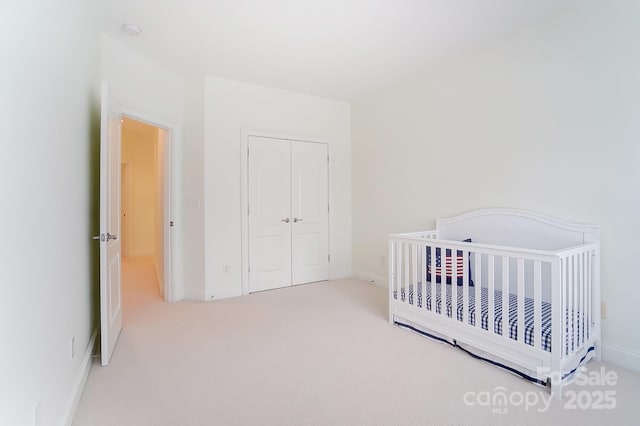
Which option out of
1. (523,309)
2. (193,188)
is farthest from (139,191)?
(523,309)

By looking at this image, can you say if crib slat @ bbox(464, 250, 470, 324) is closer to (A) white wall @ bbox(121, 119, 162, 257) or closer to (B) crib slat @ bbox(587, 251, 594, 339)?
(B) crib slat @ bbox(587, 251, 594, 339)

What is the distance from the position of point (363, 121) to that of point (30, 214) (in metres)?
3.82

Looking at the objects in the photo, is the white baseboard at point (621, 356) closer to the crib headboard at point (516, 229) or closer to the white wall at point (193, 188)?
the crib headboard at point (516, 229)

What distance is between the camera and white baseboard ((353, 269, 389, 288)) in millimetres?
4105

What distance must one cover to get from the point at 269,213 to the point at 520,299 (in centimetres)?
280

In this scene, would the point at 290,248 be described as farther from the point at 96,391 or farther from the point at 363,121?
the point at 96,391

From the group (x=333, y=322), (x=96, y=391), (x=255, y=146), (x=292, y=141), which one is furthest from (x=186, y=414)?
(x=292, y=141)

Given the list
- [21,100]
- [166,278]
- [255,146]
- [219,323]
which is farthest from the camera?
[255,146]

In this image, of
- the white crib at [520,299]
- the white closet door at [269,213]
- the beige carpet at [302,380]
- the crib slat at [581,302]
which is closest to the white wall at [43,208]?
the beige carpet at [302,380]

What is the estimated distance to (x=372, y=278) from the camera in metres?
4.28

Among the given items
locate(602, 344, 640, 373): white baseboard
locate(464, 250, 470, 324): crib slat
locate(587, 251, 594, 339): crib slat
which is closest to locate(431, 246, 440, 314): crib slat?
locate(464, 250, 470, 324): crib slat

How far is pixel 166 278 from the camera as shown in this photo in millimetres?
3580

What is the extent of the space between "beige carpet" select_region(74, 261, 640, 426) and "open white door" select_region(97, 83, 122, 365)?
0.18 m

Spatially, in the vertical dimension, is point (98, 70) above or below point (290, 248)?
above
